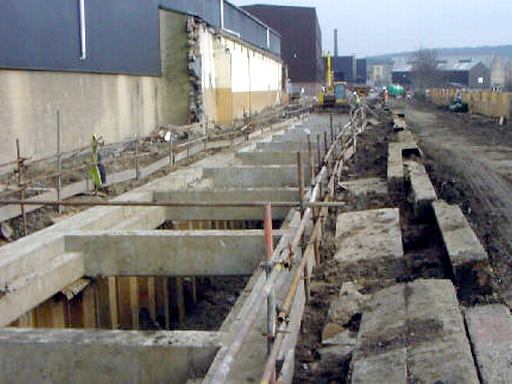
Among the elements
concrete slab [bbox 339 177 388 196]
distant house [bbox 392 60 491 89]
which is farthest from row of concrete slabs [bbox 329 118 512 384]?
distant house [bbox 392 60 491 89]

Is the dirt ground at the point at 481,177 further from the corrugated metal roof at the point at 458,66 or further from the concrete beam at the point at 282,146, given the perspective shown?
the corrugated metal roof at the point at 458,66

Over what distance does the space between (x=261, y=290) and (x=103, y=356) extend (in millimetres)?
2228

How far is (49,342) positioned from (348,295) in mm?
3108

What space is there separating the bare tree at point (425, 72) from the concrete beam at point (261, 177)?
3804 inches

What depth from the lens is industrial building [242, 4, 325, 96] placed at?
78.5 metres

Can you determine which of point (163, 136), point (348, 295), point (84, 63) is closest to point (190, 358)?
point (348, 295)

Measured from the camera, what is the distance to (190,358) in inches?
240

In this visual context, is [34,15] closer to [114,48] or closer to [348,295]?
[114,48]

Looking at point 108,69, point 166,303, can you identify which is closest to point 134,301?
point 166,303

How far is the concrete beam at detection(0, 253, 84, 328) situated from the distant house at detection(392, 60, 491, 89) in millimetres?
111905

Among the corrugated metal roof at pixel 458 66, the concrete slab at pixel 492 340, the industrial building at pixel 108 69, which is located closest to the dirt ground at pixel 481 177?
the concrete slab at pixel 492 340

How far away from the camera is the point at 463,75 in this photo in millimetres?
121625

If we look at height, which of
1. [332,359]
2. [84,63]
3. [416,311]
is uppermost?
[84,63]

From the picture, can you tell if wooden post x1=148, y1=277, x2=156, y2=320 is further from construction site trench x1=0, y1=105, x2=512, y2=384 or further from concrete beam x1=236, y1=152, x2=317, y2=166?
concrete beam x1=236, y1=152, x2=317, y2=166
